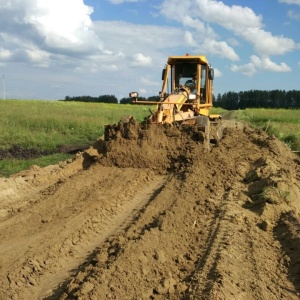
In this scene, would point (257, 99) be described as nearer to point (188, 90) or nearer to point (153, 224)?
point (188, 90)

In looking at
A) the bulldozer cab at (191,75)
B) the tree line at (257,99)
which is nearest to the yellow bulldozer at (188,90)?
the bulldozer cab at (191,75)

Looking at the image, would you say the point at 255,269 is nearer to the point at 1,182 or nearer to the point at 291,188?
the point at 291,188

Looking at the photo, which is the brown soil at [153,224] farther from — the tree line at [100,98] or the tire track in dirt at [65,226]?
the tree line at [100,98]

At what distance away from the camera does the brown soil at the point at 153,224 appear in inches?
185

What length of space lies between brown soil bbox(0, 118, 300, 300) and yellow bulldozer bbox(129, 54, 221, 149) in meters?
1.35

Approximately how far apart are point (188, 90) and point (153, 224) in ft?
26.6

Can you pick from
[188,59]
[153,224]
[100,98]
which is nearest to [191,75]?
[188,59]

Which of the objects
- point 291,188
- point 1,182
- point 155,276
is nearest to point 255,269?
point 155,276

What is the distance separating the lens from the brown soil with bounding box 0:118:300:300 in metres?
4.70

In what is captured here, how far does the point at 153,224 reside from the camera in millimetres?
6359

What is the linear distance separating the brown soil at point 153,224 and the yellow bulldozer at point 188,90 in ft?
4.42

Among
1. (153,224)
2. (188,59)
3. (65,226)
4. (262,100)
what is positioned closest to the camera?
(153,224)

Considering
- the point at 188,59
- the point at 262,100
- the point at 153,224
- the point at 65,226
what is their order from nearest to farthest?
the point at 153,224 → the point at 65,226 → the point at 188,59 → the point at 262,100

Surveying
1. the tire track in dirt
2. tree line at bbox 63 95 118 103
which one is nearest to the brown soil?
the tire track in dirt
